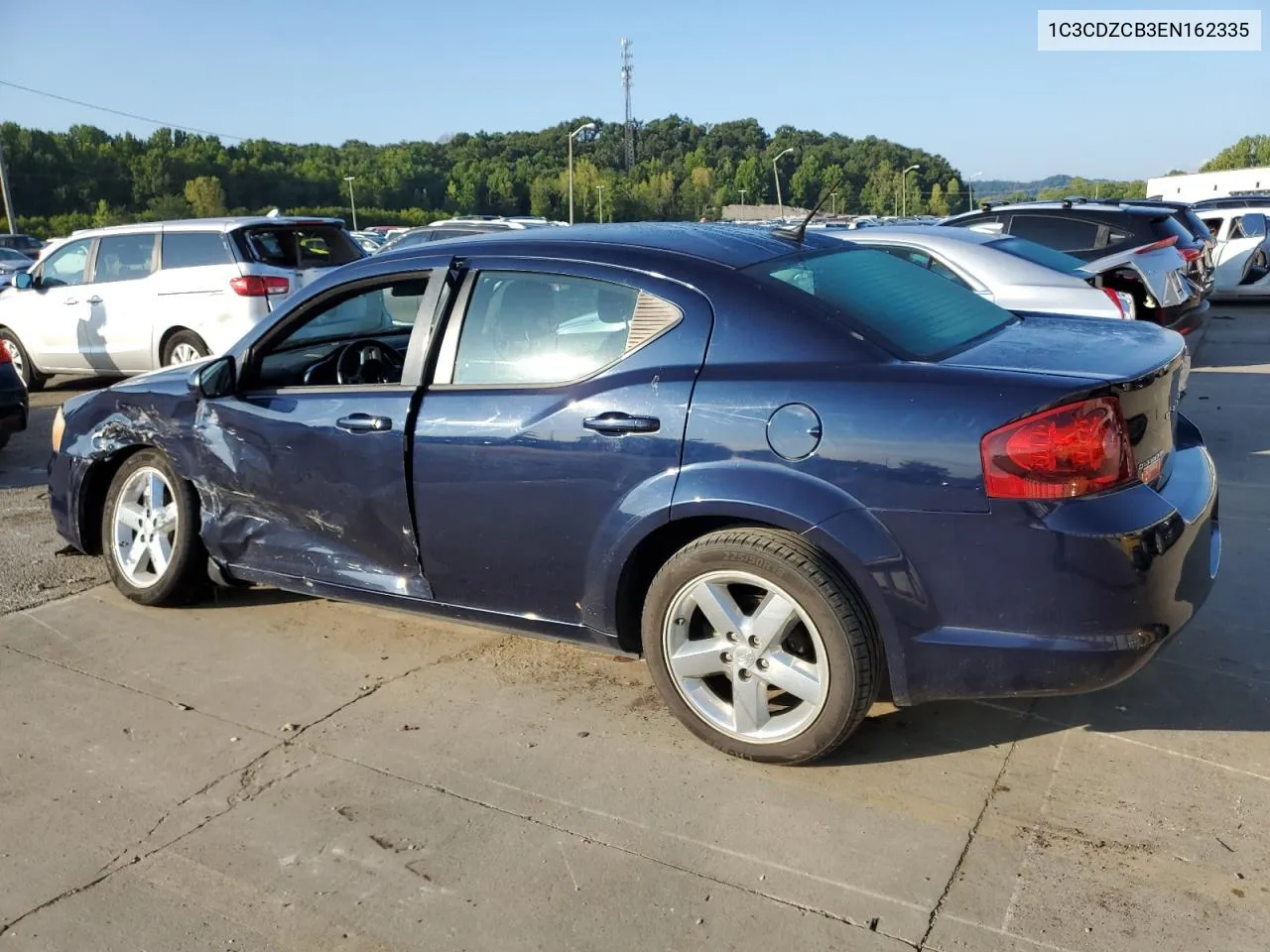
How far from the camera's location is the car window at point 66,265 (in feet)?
36.3

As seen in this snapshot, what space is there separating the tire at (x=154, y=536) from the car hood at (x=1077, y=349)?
3.23m

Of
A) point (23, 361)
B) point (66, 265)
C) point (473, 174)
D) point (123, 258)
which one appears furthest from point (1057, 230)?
point (473, 174)

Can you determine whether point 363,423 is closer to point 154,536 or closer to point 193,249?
point 154,536

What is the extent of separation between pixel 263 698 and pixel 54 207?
91804 mm

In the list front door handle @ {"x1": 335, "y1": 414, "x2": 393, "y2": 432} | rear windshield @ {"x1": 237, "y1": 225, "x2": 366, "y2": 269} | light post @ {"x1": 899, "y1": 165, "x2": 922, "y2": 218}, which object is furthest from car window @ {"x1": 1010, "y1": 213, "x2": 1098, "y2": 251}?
light post @ {"x1": 899, "y1": 165, "x2": 922, "y2": 218}

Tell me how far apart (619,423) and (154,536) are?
2.54 meters

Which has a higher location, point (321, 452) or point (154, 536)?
point (321, 452)

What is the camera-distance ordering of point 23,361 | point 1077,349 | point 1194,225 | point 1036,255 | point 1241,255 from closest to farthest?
point 1077,349, point 1036,255, point 23,361, point 1194,225, point 1241,255

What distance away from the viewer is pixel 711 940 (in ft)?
8.45

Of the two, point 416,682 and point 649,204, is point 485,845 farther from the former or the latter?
point 649,204

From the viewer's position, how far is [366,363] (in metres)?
4.71

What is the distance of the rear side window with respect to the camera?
1018 cm

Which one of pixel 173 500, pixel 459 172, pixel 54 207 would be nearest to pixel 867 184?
pixel 459 172

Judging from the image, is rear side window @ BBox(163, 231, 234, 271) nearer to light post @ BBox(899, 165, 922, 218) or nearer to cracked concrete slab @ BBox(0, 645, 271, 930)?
cracked concrete slab @ BBox(0, 645, 271, 930)
